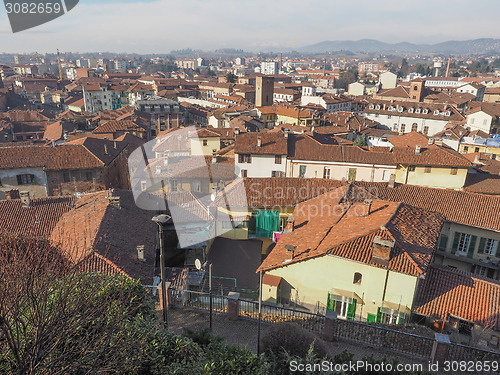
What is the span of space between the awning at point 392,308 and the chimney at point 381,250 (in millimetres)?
1769

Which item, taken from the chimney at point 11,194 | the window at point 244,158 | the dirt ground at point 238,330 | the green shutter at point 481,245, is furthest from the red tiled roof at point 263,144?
the dirt ground at point 238,330

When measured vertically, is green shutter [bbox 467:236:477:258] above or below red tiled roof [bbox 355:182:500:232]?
below

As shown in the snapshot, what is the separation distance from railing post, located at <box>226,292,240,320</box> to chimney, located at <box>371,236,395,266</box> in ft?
19.6

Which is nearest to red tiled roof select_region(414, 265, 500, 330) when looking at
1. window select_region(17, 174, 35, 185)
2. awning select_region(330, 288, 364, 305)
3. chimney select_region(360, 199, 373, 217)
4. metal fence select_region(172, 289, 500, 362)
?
awning select_region(330, 288, 364, 305)

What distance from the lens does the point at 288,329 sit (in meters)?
10.4

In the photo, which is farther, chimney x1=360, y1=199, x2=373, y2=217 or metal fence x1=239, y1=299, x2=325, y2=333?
chimney x1=360, y1=199, x2=373, y2=217

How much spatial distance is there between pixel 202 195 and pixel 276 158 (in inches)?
379

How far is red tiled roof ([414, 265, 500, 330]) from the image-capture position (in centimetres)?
1413

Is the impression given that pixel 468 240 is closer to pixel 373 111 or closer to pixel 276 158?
pixel 276 158

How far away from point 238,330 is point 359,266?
19.1 ft

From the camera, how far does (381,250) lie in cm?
1463

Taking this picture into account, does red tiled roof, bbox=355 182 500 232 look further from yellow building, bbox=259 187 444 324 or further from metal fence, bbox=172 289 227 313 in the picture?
metal fence, bbox=172 289 227 313

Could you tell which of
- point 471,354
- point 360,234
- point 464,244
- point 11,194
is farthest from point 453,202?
point 11,194

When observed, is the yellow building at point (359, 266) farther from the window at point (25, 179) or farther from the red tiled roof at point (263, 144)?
the window at point (25, 179)
